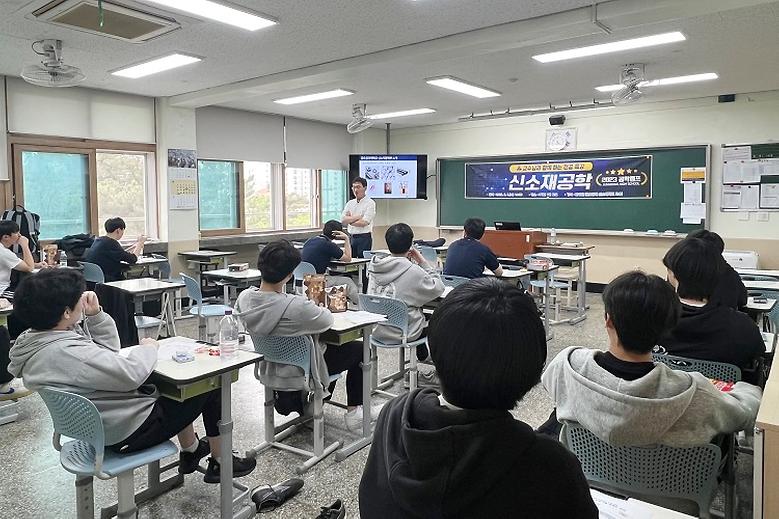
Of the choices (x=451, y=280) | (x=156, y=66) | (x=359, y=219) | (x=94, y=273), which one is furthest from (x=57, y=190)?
(x=451, y=280)

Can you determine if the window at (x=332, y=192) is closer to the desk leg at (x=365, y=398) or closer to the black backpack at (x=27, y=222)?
the black backpack at (x=27, y=222)

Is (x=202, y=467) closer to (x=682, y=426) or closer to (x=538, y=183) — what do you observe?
(x=682, y=426)

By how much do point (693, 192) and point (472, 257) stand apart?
426cm

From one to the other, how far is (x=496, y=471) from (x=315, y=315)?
2013 mm

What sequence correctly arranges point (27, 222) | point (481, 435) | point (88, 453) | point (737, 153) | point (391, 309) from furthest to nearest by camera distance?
point (737, 153)
point (27, 222)
point (391, 309)
point (88, 453)
point (481, 435)

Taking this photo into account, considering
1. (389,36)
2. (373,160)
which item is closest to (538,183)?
(373,160)

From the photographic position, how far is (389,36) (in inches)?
178

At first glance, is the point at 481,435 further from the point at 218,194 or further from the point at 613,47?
the point at 218,194

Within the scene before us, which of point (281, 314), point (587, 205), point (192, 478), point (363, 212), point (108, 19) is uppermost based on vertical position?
point (108, 19)

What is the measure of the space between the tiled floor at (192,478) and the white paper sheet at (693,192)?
4.93 metres

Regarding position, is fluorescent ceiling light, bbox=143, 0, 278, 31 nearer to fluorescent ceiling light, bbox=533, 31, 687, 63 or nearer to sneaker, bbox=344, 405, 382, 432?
fluorescent ceiling light, bbox=533, 31, 687, 63

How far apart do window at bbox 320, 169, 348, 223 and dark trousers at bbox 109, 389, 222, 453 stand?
733 cm

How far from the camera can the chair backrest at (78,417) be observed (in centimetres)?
186

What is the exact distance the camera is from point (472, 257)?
4863 millimetres
